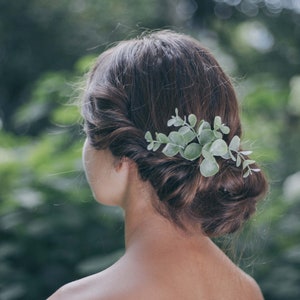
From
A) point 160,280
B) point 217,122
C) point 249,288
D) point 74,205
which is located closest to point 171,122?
point 217,122

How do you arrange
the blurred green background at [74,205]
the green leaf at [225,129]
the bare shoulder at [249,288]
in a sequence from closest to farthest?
the green leaf at [225,129] → the bare shoulder at [249,288] → the blurred green background at [74,205]

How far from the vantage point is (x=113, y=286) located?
178cm

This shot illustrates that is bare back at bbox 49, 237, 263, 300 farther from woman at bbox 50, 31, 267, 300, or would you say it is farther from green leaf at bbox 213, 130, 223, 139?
green leaf at bbox 213, 130, 223, 139

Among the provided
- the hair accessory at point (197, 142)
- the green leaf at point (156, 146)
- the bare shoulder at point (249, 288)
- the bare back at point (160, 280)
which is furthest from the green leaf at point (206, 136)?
the bare shoulder at point (249, 288)

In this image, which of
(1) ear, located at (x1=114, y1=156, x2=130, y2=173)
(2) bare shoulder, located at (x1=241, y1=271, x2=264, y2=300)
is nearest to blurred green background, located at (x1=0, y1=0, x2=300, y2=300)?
(2) bare shoulder, located at (x1=241, y1=271, x2=264, y2=300)

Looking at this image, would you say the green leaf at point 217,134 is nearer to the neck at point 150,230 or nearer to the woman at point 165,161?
the woman at point 165,161

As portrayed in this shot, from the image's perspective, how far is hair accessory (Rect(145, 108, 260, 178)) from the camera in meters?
1.83

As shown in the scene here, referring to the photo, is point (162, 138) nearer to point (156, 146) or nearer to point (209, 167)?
point (156, 146)

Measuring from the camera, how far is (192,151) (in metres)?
1.88

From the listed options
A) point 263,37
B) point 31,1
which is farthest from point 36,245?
point 263,37

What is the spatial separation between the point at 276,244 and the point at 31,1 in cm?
822

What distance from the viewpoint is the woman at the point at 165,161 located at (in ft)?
6.05

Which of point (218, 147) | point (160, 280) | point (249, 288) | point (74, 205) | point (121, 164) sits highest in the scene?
point (218, 147)

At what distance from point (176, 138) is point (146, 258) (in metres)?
0.30
